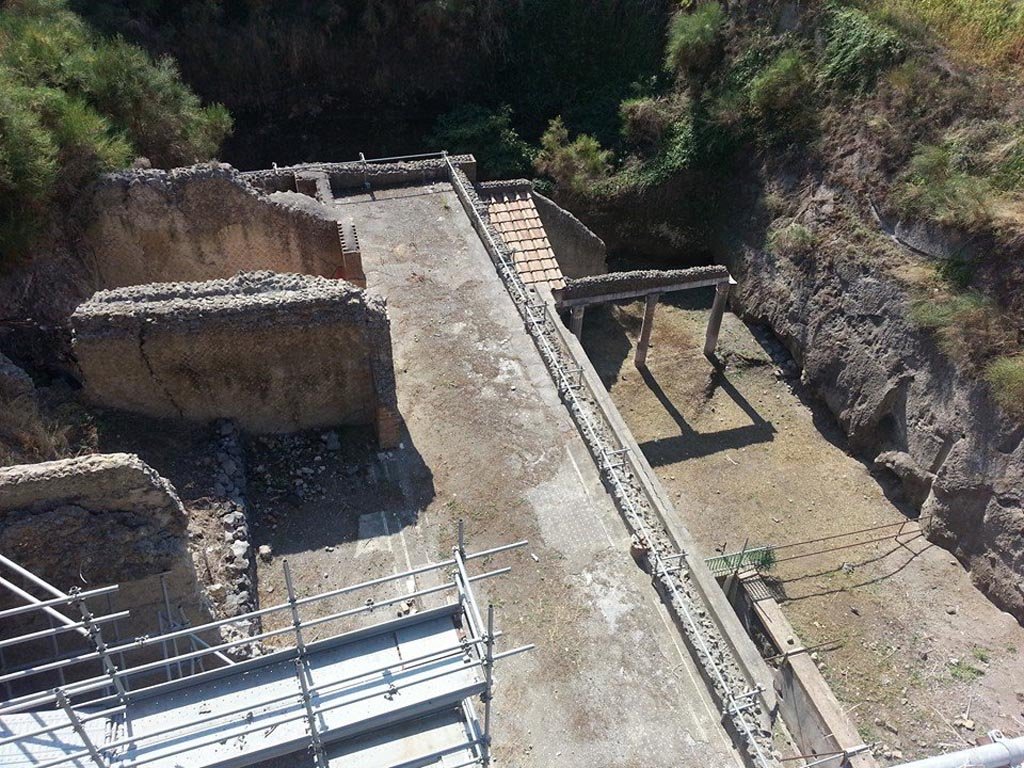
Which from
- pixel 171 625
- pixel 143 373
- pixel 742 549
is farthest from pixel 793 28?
pixel 171 625

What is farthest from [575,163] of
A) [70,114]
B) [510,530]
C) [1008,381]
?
[510,530]

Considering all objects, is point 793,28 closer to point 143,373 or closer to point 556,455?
point 556,455

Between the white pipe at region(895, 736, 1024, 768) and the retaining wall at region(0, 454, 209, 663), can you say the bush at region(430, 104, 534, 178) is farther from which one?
the white pipe at region(895, 736, 1024, 768)

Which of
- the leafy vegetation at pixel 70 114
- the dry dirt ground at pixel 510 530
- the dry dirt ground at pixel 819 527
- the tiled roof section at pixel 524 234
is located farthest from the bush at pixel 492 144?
the dry dirt ground at pixel 510 530

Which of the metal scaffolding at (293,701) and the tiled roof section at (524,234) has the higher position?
the metal scaffolding at (293,701)

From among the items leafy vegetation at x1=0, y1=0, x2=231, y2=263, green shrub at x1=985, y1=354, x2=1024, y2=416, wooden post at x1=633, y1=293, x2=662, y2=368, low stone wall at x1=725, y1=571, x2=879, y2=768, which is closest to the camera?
low stone wall at x1=725, y1=571, x2=879, y2=768

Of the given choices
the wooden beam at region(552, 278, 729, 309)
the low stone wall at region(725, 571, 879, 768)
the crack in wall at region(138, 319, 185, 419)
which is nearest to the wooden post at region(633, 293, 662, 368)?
the wooden beam at region(552, 278, 729, 309)

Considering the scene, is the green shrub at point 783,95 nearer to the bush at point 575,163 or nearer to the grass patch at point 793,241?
the grass patch at point 793,241
